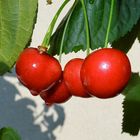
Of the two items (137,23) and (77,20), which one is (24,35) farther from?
(137,23)

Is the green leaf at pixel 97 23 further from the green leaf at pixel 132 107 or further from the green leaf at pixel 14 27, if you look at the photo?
the green leaf at pixel 132 107

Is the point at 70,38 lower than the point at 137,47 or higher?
higher

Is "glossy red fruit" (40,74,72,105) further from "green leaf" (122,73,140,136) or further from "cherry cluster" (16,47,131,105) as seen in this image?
"green leaf" (122,73,140,136)

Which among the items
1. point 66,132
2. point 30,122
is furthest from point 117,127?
point 30,122

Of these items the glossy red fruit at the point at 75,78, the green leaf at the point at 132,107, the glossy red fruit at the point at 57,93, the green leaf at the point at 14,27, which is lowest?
the green leaf at the point at 132,107

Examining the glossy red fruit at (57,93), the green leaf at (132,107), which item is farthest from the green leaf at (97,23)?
the green leaf at (132,107)

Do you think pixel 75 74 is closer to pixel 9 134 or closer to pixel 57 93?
pixel 57 93

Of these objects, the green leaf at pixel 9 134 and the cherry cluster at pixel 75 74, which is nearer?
the cherry cluster at pixel 75 74
